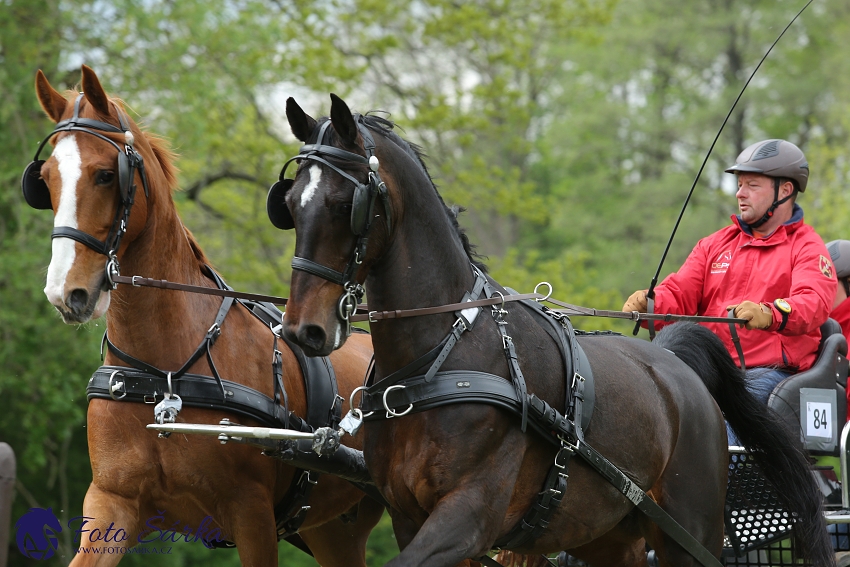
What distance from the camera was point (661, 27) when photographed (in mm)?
20953

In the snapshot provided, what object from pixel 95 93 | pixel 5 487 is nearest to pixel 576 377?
pixel 5 487

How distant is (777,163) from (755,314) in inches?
39.0

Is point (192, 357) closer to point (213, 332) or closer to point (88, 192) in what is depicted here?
point (213, 332)

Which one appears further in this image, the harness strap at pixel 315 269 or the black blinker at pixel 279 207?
the black blinker at pixel 279 207

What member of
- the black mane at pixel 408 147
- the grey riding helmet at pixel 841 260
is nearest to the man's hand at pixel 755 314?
the black mane at pixel 408 147

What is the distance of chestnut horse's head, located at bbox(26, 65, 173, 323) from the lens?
11.4 feet

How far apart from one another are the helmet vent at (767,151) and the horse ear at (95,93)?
317 centimetres

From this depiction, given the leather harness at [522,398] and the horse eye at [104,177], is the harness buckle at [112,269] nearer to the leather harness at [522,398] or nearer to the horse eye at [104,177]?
the horse eye at [104,177]

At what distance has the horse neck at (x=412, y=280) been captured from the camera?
3291mm

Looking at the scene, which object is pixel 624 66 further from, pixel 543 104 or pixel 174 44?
pixel 174 44

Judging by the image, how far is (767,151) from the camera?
16.1 feet

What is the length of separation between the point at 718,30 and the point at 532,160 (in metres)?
4.95

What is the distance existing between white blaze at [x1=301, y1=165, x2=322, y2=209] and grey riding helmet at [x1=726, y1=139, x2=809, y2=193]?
2621 mm

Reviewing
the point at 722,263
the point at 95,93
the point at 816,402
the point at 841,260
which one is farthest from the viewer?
the point at 841,260
